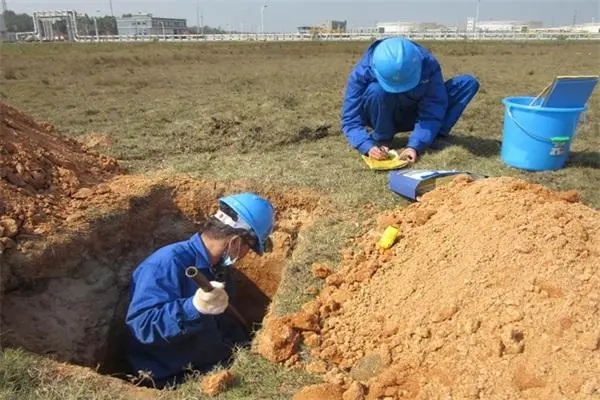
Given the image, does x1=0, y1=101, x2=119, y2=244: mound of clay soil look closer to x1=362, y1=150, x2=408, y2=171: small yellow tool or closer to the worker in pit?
the worker in pit

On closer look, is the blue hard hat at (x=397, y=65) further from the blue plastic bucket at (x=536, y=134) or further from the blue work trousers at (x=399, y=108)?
the blue plastic bucket at (x=536, y=134)

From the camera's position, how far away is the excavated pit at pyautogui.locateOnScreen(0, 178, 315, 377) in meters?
3.39

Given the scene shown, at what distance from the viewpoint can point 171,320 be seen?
2.74 metres

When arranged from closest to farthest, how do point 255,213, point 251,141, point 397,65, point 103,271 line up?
point 255,213, point 103,271, point 397,65, point 251,141

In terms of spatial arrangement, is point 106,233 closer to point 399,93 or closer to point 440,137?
point 399,93

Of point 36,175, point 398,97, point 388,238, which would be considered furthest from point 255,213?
point 398,97

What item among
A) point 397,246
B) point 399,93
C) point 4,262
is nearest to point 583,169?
point 399,93

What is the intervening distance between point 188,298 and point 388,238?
1.33m

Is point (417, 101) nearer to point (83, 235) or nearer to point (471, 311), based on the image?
point (471, 311)

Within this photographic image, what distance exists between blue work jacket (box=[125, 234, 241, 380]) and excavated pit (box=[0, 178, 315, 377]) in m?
0.51

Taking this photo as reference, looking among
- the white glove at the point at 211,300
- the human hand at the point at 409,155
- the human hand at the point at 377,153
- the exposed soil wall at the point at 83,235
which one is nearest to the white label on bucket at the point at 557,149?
the human hand at the point at 409,155

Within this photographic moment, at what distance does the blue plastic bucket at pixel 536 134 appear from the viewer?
4336mm

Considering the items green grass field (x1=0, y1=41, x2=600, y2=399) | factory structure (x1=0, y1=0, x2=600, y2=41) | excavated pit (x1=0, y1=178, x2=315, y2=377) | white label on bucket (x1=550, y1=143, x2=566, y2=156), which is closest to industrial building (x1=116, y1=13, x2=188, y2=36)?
factory structure (x1=0, y1=0, x2=600, y2=41)

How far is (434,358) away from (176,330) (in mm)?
1282
